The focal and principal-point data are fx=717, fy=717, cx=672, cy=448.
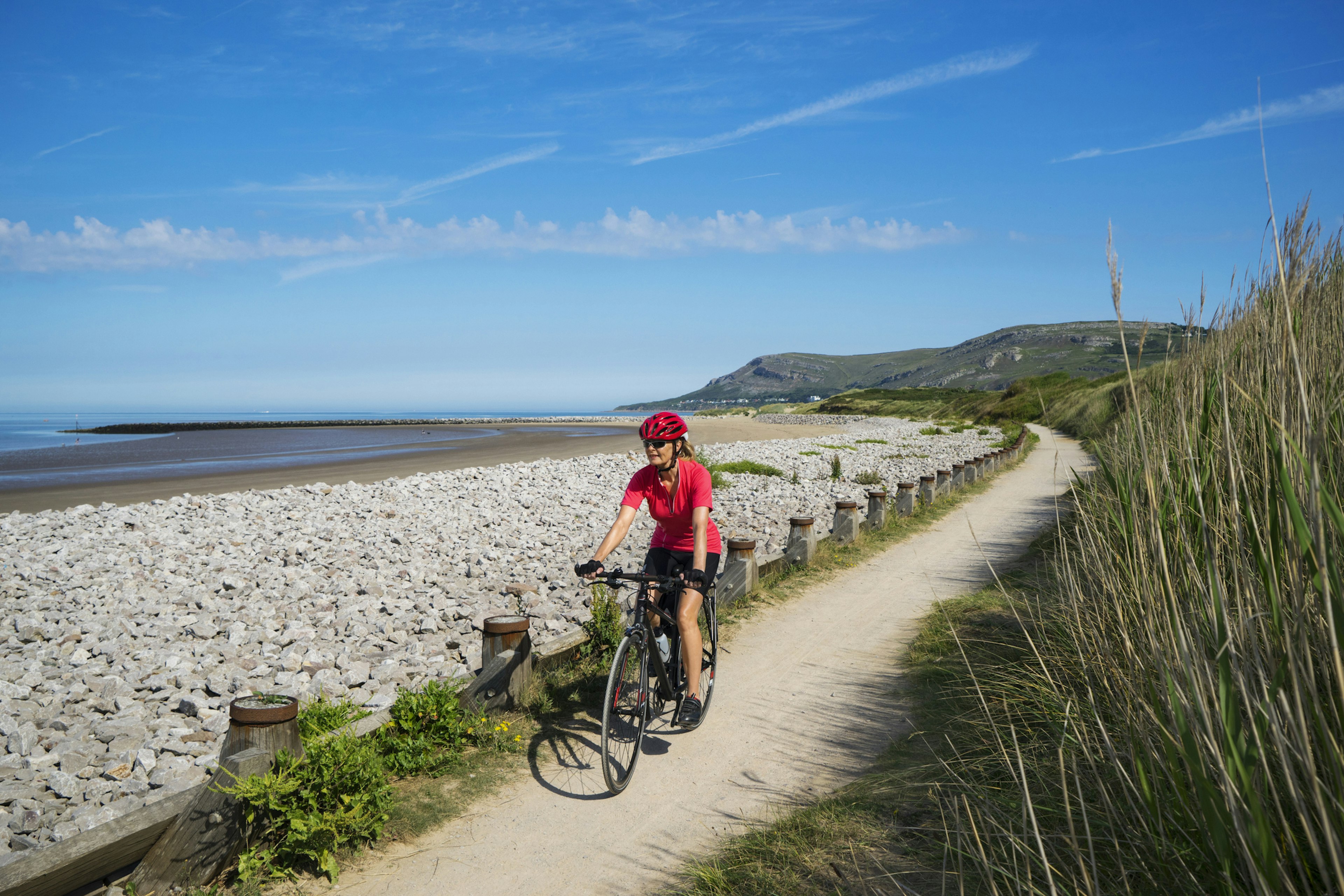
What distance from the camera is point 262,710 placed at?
321 cm

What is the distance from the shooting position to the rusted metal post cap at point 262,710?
318 centimetres

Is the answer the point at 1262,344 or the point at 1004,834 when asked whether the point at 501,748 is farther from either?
the point at 1262,344

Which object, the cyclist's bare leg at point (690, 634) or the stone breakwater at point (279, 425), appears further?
the stone breakwater at point (279, 425)

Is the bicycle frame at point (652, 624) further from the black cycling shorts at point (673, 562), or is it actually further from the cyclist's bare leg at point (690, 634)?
the black cycling shorts at point (673, 562)

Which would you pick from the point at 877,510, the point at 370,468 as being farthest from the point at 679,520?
the point at 370,468

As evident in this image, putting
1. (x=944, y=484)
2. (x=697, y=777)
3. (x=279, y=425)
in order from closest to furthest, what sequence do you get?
(x=697, y=777)
(x=944, y=484)
(x=279, y=425)

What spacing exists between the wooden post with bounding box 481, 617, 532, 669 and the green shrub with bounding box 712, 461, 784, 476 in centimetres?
1286

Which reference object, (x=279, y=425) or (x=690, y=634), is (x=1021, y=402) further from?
(x=279, y=425)

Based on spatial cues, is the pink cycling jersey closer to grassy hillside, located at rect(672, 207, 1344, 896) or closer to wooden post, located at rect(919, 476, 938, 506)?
grassy hillside, located at rect(672, 207, 1344, 896)

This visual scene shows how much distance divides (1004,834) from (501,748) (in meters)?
2.87

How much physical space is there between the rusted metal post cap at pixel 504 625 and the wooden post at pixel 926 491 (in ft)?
32.6

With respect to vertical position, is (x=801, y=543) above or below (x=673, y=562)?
below

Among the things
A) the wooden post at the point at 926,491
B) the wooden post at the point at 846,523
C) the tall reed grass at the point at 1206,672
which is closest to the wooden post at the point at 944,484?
the wooden post at the point at 926,491

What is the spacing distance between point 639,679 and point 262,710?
1.94 metres
